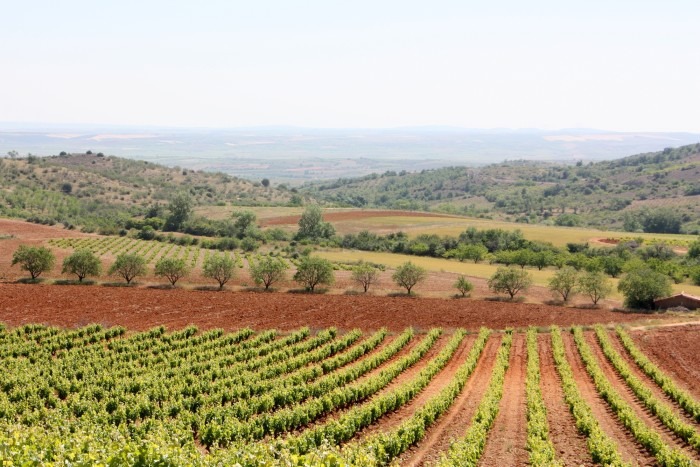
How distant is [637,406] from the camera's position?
31516 millimetres

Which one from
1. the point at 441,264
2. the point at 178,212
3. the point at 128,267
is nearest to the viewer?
the point at 128,267

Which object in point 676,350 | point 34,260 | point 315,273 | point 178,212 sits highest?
point 178,212

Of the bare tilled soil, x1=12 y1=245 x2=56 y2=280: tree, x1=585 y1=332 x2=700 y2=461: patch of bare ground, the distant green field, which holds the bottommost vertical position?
the distant green field

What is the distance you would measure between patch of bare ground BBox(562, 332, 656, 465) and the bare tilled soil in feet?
47.8

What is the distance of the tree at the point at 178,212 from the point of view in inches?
4596

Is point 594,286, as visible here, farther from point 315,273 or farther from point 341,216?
point 341,216

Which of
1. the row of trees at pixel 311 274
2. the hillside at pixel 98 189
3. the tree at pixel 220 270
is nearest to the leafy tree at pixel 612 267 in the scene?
the row of trees at pixel 311 274

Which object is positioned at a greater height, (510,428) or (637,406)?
(510,428)

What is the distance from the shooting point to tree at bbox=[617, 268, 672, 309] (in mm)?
59531

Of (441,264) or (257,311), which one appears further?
(441,264)

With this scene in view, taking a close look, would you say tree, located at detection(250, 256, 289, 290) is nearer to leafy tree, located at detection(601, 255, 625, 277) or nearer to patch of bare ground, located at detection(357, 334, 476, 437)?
patch of bare ground, located at detection(357, 334, 476, 437)

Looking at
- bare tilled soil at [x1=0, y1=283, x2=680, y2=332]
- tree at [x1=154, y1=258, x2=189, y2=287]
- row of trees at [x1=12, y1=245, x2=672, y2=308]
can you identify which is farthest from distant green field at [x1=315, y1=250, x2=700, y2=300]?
tree at [x1=154, y1=258, x2=189, y2=287]

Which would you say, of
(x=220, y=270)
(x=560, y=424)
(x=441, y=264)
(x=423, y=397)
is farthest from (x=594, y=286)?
(x=220, y=270)

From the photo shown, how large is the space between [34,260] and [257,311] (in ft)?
91.2
